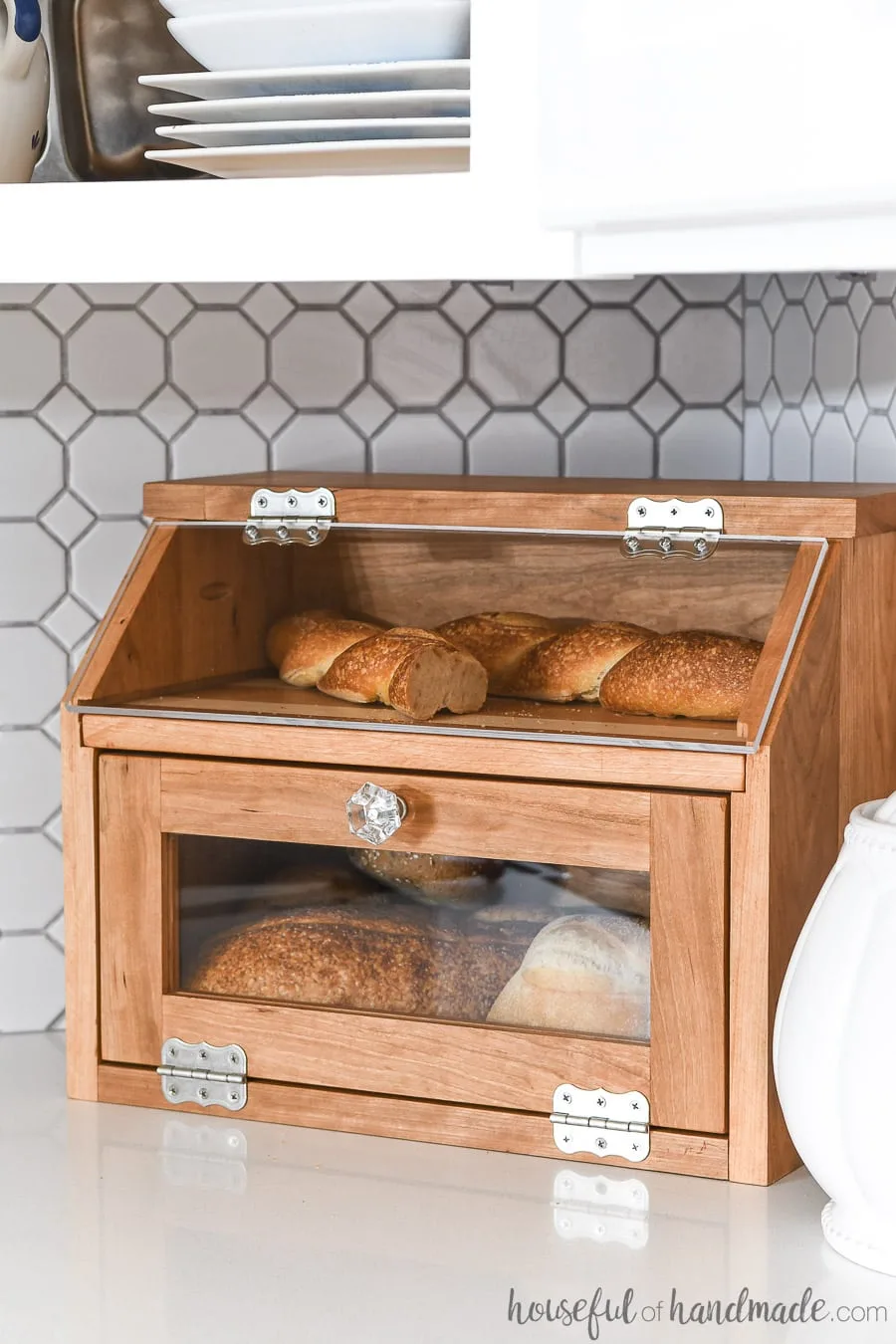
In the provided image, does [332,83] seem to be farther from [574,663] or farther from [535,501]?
[574,663]

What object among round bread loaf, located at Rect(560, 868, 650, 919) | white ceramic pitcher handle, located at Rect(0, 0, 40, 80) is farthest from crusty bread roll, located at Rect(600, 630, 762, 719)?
white ceramic pitcher handle, located at Rect(0, 0, 40, 80)

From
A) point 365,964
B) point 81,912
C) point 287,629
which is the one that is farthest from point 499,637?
point 81,912

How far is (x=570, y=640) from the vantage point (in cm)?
126

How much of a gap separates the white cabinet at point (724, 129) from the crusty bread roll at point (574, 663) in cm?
45

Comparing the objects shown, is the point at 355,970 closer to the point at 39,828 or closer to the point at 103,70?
the point at 39,828

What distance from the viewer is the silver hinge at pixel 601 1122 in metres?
1.10

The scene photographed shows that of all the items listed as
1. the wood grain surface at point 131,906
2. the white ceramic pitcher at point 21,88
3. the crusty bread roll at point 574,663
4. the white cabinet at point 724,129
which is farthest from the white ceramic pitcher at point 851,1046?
the white ceramic pitcher at point 21,88

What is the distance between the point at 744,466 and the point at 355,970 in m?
0.65

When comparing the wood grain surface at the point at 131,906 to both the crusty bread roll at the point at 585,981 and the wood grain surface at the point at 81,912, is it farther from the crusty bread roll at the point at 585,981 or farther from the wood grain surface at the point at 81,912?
the crusty bread roll at the point at 585,981

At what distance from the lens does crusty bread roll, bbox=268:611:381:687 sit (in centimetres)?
130

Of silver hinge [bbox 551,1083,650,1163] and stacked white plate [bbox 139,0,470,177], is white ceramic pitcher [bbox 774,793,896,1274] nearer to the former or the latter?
silver hinge [bbox 551,1083,650,1163]

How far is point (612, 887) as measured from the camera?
110 centimetres

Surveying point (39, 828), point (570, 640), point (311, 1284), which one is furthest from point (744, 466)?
point (311, 1284)

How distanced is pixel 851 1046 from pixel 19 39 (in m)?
0.83
